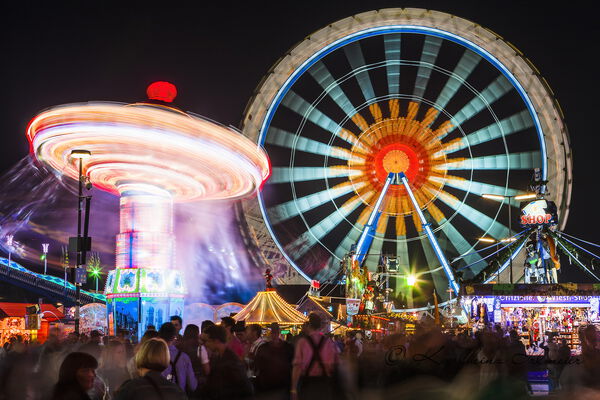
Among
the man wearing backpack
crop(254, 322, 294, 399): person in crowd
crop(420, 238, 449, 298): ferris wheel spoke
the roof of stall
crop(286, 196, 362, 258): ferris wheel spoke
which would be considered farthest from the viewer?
crop(420, 238, 449, 298): ferris wheel spoke

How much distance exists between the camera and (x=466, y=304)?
24.9m

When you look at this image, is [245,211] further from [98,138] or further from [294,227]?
[98,138]

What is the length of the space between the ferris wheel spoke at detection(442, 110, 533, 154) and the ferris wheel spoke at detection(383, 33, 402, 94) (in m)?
3.18

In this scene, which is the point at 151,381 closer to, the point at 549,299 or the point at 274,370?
the point at 274,370

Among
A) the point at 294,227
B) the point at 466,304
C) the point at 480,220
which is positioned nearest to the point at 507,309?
the point at 466,304

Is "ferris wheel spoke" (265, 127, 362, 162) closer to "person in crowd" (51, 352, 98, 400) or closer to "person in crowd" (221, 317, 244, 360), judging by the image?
"person in crowd" (221, 317, 244, 360)

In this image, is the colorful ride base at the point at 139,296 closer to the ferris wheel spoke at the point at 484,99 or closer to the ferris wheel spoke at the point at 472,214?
the ferris wheel spoke at the point at 472,214

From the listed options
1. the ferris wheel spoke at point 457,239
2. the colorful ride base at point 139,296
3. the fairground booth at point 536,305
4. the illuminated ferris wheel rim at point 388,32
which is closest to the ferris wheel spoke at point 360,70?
the illuminated ferris wheel rim at point 388,32

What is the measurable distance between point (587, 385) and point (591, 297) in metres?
20.7

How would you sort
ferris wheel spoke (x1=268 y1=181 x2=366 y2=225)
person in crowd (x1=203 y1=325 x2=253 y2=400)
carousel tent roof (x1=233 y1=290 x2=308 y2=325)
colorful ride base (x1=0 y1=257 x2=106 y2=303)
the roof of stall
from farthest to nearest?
colorful ride base (x1=0 y1=257 x2=106 y2=303), ferris wheel spoke (x1=268 y1=181 x2=366 y2=225), the roof of stall, carousel tent roof (x1=233 y1=290 x2=308 y2=325), person in crowd (x1=203 y1=325 x2=253 y2=400)

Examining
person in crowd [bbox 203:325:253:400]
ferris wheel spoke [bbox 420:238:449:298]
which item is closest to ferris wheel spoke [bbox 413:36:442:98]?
ferris wheel spoke [bbox 420:238:449:298]

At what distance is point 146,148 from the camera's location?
1906 centimetres

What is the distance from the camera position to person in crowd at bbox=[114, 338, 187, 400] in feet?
13.5

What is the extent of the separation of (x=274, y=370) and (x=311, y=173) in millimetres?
23051
